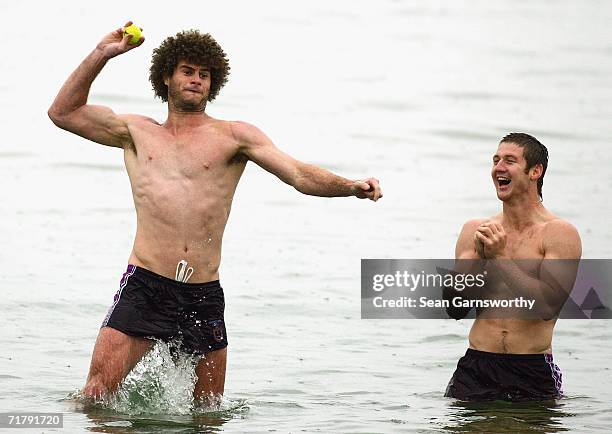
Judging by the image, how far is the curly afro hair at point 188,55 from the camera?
340 inches

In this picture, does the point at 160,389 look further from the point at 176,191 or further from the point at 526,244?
the point at 526,244

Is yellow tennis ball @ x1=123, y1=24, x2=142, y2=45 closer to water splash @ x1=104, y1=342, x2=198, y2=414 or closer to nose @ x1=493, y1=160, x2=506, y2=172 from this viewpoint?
water splash @ x1=104, y1=342, x2=198, y2=414

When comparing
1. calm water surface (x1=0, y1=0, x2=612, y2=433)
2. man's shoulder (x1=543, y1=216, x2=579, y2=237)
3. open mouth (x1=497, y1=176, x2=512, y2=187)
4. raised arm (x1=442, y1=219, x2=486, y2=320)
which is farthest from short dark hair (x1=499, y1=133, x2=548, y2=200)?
calm water surface (x1=0, y1=0, x2=612, y2=433)

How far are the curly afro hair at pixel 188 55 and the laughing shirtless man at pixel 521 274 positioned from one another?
1.73 meters

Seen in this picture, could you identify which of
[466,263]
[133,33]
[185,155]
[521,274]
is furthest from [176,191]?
[521,274]

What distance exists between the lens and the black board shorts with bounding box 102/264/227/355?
8336mm

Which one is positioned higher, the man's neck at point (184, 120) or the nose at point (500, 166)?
the man's neck at point (184, 120)

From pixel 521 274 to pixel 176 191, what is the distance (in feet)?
6.65

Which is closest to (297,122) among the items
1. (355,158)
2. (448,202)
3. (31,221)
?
(355,158)

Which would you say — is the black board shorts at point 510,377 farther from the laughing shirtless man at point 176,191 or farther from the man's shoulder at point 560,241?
the laughing shirtless man at point 176,191

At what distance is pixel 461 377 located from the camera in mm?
9164

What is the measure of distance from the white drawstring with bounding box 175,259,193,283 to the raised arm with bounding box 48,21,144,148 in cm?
79

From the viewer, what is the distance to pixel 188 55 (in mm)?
8633

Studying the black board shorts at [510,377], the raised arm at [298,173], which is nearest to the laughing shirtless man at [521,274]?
the black board shorts at [510,377]
